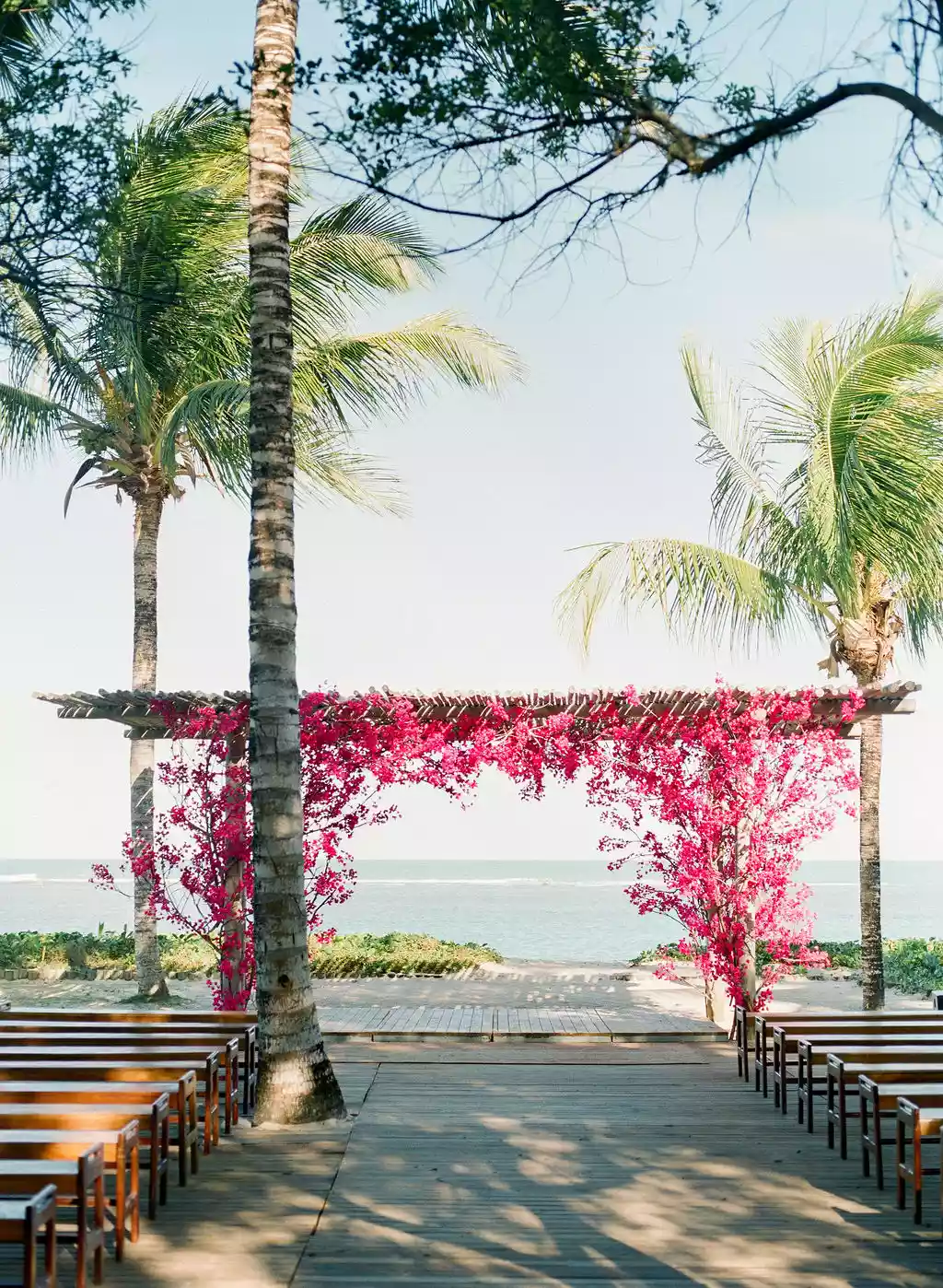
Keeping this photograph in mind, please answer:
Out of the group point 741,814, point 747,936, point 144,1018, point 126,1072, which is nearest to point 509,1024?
point 747,936

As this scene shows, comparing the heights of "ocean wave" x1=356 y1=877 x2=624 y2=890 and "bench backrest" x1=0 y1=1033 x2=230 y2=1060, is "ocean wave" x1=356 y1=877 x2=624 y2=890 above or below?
below

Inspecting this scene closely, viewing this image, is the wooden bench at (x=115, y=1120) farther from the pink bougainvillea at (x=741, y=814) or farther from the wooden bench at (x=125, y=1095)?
the pink bougainvillea at (x=741, y=814)

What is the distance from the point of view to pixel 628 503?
4741 cm

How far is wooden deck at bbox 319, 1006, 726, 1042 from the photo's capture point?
1023 cm

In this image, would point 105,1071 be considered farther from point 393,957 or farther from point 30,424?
point 393,957

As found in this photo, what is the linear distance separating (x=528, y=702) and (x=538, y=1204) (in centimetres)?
558

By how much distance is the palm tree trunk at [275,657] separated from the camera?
23.3ft

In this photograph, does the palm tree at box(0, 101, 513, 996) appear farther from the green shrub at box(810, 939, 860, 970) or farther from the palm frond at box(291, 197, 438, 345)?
the green shrub at box(810, 939, 860, 970)

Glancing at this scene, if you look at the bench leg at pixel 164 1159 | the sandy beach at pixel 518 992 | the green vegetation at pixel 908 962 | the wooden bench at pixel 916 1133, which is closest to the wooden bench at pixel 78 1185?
the bench leg at pixel 164 1159

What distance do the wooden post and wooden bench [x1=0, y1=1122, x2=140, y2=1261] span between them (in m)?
4.98

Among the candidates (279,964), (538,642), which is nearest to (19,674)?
(538,642)

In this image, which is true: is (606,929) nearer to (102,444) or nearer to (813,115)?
(102,444)

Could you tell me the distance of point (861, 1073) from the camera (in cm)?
604

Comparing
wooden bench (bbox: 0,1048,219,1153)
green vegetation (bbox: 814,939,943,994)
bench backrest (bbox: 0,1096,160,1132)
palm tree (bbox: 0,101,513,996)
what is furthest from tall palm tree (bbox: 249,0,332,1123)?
green vegetation (bbox: 814,939,943,994)
